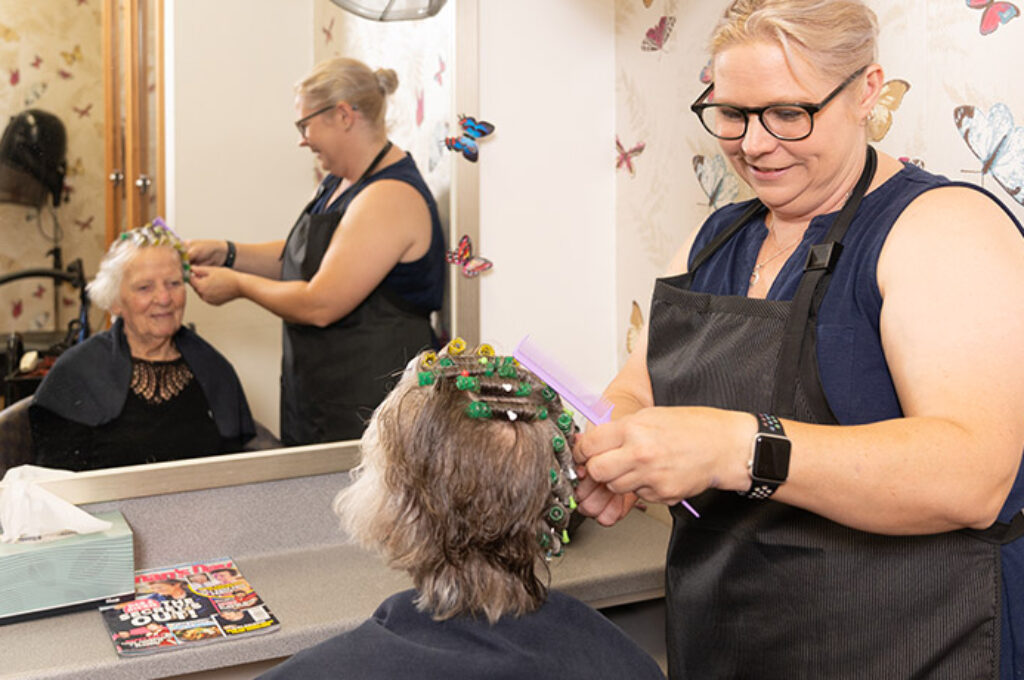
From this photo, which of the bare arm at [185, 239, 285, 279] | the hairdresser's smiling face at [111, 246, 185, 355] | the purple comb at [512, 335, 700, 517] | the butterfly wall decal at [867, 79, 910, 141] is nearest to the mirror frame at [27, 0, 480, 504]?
the hairdresser's smiling face at [111, 246, 185, 355]

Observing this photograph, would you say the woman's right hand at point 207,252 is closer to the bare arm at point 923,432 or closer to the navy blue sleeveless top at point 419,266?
the navy blue sleeveless top at point 419,266

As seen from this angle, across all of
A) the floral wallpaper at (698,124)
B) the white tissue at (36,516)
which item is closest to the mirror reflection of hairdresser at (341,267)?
the white tissue at (36,516)

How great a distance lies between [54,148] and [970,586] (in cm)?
162

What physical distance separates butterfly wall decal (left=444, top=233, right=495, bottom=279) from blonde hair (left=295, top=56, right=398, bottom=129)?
0.32m

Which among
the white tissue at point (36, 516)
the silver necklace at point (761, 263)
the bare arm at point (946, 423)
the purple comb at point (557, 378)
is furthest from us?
the white tissue at point (36, 516)

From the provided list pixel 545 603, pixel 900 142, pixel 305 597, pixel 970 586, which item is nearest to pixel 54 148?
pixel 305 597

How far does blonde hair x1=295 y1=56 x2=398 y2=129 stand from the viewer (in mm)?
1843

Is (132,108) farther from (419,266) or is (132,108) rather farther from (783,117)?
(783,117)

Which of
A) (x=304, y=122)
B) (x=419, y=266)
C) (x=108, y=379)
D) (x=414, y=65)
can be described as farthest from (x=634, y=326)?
(x=108, y=379)

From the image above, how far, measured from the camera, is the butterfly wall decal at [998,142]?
1.35 m

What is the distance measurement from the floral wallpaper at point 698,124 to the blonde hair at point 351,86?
612mm

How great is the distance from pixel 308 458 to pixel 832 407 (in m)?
1.17

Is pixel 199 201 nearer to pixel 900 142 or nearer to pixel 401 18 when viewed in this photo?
pixel 401 18

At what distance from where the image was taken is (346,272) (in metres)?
1.92
